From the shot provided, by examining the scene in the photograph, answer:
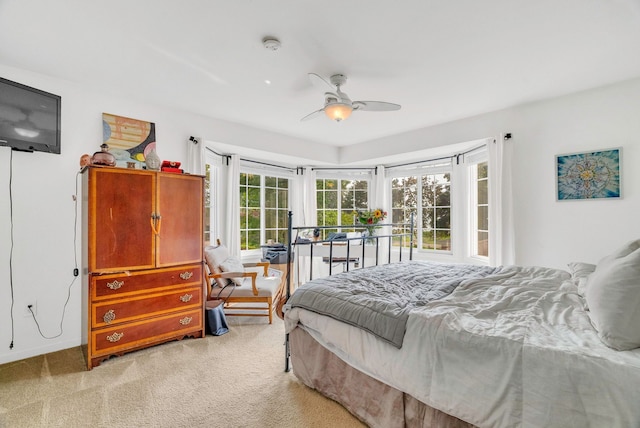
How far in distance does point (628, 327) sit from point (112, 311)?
3.18 m

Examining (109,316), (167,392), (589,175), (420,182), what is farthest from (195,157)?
(589,175)

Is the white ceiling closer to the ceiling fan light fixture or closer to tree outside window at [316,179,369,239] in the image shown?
the ceiling fan light fixture

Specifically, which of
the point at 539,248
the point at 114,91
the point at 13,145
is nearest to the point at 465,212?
the point at 539,248

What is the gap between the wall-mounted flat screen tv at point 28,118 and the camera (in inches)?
92.1

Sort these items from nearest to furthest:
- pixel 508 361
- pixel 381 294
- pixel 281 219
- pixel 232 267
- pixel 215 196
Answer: pixel 508 361, pixel 381 294, pixel 232 267, pixel 215 196, pixel 281 219

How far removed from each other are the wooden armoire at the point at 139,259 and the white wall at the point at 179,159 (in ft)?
1.46

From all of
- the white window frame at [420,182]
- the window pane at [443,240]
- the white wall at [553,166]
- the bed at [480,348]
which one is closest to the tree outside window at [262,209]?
the white window frame at [420,182]

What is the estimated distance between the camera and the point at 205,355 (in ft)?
8.31

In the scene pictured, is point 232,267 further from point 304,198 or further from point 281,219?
point 304,198

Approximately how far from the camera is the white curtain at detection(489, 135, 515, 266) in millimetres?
3326

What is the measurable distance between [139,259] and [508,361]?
2727 millimetres

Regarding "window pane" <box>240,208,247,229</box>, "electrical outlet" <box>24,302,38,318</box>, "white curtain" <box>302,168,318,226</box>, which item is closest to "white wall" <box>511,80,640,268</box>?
"white curtain" <box>302,168,318,226</box>

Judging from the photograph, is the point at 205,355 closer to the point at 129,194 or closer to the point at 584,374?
the point at 129,194

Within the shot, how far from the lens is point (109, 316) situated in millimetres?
2406
